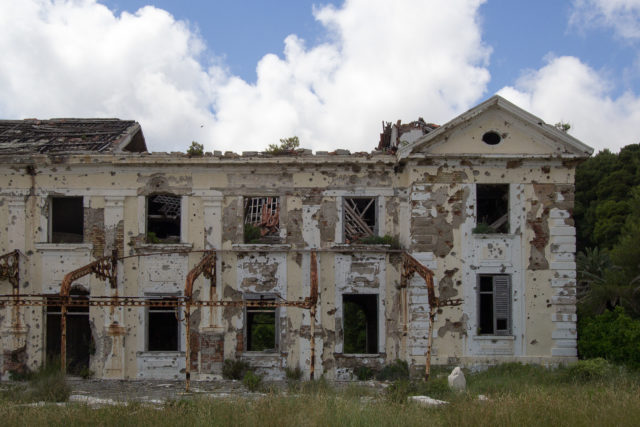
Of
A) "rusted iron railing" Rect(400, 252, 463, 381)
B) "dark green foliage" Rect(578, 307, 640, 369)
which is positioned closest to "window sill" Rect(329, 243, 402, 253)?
"rusted iron railing" Rect(400, 252, 463, 381)

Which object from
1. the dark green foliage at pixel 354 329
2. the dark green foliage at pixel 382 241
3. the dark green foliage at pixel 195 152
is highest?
the dark green foliage at pixel 195 152

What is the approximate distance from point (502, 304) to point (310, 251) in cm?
531

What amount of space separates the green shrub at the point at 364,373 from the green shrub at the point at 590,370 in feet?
16.1

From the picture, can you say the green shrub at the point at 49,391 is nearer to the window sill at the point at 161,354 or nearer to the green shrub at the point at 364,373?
the window sill at the point at 161,354

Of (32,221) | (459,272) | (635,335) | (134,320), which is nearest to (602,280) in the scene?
(635,335)

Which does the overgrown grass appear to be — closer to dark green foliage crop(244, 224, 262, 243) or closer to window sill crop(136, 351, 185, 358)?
window sill crop(136, 351, 185, 358)

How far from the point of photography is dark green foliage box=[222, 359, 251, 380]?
16.5 m

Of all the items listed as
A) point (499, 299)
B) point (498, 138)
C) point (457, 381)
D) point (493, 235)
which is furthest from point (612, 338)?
point (498, 138)

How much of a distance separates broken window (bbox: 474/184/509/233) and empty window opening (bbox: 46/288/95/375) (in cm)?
1109

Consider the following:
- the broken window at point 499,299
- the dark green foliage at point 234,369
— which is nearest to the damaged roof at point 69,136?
the dark green foliage at point 234,369

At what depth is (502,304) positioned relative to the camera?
53.7 ft

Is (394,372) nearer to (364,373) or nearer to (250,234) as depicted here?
(364,373)

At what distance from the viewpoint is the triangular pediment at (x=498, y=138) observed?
1625cm

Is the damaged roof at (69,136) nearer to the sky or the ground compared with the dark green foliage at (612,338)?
Result: nearer to the sky
